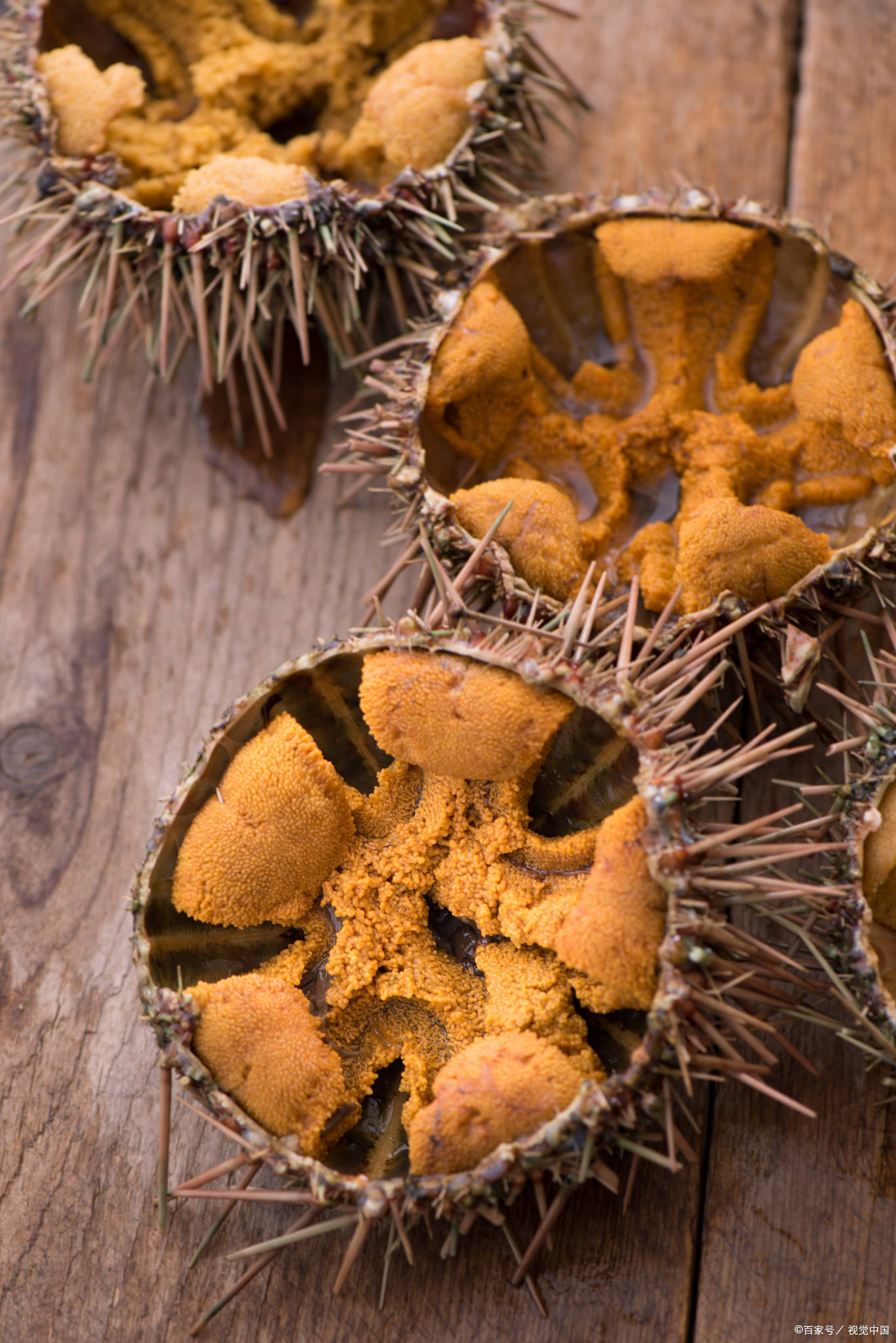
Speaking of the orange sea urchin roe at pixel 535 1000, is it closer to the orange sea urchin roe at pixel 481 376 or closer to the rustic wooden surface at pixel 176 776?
the rustic wooden surface at pixel 176 776

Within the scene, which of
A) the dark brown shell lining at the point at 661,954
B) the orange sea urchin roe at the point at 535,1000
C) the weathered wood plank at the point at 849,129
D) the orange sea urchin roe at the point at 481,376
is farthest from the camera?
the weathered wood plank at the point at 849,129

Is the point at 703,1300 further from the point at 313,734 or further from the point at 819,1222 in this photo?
the point at 313,734

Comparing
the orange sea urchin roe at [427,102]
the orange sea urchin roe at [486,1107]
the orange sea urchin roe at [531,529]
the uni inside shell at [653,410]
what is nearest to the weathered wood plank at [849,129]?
the uni inside shell at [653,410]

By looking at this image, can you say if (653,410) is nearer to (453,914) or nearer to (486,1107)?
(453,914)

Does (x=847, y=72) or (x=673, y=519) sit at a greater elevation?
(x=847, y=72)

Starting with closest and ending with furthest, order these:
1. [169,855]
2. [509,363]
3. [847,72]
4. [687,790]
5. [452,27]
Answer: [687,790] < [169,855] < [509,363] < [452,27] < [847,72]

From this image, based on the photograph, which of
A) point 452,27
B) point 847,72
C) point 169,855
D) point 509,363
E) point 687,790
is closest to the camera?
point 687,790

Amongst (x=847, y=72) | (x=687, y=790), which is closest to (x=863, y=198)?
(x=847, y=72)
